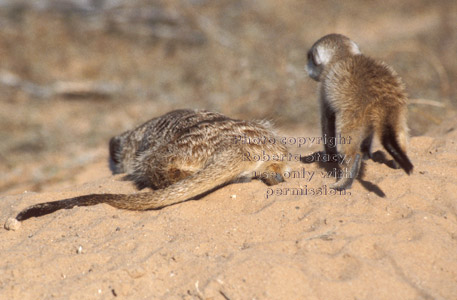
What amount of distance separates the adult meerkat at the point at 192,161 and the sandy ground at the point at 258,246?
0.09 m

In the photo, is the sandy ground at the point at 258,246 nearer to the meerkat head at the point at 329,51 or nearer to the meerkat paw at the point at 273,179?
the meerkat paw at the point at 273,179

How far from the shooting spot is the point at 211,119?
422 cm

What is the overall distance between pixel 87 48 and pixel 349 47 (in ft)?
25.7

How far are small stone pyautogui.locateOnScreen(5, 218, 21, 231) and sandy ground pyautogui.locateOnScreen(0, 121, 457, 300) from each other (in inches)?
1.5

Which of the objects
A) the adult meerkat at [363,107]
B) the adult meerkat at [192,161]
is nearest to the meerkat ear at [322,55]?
the adult meerkat at [363,107]

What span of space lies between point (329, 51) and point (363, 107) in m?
1.03

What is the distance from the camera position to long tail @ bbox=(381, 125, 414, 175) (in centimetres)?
296

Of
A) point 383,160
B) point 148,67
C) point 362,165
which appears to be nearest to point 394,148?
point 362,165

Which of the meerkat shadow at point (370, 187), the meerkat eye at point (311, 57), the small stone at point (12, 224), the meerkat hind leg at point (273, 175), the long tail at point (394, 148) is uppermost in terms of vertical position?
the meerkat eye at point (311, 57)

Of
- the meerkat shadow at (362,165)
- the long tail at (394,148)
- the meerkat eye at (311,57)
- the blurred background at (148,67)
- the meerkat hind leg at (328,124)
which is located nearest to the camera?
the long tail at (394,148)

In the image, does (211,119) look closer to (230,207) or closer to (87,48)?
(230,207)

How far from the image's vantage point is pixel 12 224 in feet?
11.0

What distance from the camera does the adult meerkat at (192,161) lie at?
11.1 ft

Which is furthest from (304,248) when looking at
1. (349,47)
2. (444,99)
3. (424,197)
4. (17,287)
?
(444,99)
